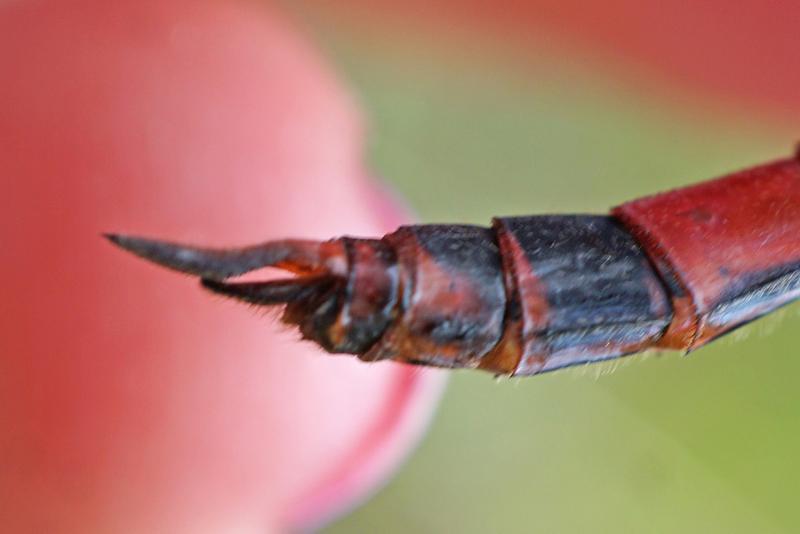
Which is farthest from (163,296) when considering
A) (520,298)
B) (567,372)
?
Result: (520,298)

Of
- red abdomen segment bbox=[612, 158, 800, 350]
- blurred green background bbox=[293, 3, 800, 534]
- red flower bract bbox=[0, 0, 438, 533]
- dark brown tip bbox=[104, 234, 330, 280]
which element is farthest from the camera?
blurred green background bbox=[293, 3, 800, 534]

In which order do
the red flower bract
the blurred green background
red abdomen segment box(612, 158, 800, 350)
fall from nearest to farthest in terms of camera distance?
red abdomen segment box(612, 158, 800, 350) → the red flower bract → the blurred green background

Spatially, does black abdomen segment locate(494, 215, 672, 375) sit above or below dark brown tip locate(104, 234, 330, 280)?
above

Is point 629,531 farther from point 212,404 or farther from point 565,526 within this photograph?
point 212,404

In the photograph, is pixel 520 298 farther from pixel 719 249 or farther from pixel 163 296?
pixel 163 296

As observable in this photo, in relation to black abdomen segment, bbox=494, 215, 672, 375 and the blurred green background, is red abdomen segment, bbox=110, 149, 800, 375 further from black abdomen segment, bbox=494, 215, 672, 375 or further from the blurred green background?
the blurred green background

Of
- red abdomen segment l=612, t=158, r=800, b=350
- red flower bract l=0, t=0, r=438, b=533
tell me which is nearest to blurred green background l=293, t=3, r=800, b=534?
red flower bract l=0, t=0, r=438, b=533

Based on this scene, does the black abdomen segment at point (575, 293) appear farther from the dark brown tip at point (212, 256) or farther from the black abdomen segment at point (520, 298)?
the dark brown tip at point (212, 256)

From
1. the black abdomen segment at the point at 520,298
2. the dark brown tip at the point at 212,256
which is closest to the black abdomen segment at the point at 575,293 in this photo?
the black abdomen segment at the point at 520,298
